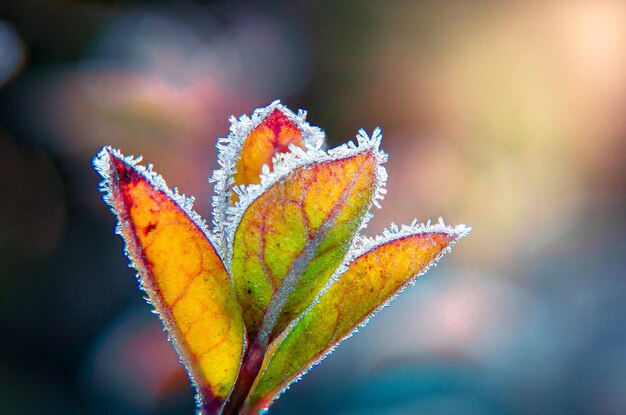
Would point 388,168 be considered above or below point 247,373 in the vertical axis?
above

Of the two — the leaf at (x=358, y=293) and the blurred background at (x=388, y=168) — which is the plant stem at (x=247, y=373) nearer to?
the leaf at (x=358, y=293)

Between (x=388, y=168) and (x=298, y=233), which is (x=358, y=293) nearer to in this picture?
(x=298, y=233)

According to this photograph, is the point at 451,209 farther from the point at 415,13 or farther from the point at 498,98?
the point at 415,13

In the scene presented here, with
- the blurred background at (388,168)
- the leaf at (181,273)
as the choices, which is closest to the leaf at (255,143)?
the leaf at (181,273)

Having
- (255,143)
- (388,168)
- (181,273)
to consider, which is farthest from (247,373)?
(388,168)

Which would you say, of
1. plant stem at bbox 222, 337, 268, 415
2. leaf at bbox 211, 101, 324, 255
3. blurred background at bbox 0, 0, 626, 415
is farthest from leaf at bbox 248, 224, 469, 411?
blurred background at bbox 0, 0, 626, 415

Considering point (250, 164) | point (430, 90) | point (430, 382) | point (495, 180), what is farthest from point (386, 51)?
point (250, 164)
